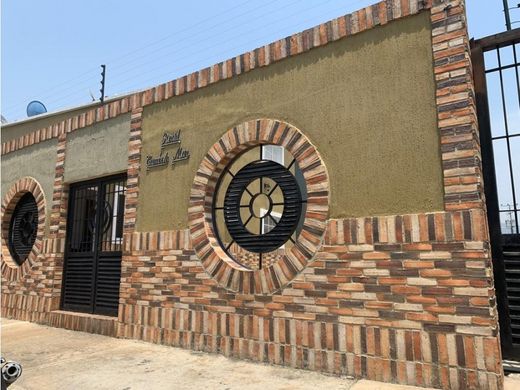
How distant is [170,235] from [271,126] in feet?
6.95

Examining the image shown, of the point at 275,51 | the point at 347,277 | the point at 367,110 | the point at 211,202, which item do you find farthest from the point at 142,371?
the point at 275,51

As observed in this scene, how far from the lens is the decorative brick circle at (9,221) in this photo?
8.01 m

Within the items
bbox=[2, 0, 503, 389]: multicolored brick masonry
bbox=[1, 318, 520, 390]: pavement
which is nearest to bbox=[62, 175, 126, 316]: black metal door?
bbox=[2, 0, 503, 389]: multicolored brick masonry

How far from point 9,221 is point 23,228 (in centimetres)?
46

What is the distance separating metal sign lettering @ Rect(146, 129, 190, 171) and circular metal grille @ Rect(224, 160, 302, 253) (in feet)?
3.23

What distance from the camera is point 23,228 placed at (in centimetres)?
872

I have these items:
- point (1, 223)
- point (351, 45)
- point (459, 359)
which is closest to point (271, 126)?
point (351, 45)

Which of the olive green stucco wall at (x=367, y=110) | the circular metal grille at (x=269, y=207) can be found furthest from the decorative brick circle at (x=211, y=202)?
the circular metal grille at (x=269, y=207)

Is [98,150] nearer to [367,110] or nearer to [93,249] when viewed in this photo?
[93,249]

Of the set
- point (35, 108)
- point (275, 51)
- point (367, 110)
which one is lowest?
point (367, 110)

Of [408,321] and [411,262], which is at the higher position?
[411,262]

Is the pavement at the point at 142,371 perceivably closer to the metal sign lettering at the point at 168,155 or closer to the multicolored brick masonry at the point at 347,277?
the multicolored brick masonry at the point at 347,277

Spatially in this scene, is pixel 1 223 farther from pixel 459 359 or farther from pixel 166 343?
pixel 459 359

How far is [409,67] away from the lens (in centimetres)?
410
